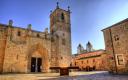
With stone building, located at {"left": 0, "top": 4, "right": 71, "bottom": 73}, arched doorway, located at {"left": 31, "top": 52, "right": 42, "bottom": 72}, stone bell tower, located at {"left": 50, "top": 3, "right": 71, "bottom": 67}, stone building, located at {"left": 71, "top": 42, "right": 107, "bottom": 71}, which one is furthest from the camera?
stone building, located at {"left": 71, "top": 42, "right": 107, "bottom": 71}

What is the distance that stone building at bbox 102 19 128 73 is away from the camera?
1524 centimetres

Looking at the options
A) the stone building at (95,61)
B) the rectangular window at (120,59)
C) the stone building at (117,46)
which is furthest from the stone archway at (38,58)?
the rectangular window at (120,59)

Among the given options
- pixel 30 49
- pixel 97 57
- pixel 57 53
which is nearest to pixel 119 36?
pixel 57 53

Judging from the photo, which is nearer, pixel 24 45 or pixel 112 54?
pixel 112 54

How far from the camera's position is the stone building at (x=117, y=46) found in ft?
50.0

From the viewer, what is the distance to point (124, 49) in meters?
15.2

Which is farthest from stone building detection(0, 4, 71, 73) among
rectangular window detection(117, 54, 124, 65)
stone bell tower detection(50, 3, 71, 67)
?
rectangular window detection(117, 54, 124, 65)

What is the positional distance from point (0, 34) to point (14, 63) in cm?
552

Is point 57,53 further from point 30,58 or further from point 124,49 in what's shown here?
point 124,49

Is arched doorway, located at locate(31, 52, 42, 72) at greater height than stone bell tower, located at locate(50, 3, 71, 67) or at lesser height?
lesser

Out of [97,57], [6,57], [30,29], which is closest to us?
[6,57]

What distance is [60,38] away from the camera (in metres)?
27.7

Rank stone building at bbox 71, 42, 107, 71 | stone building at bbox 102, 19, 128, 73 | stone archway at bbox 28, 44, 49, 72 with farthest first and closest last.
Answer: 1. stone building at bbox 71, 42, 107, 71
2. stone archway at bbox 28, 44, 49, 72
3. stone building at bbox 102, 19, 128, 73

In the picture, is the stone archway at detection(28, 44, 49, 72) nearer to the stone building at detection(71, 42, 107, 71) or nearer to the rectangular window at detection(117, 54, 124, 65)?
the stone building at detection(71, 42, 107, 71)
